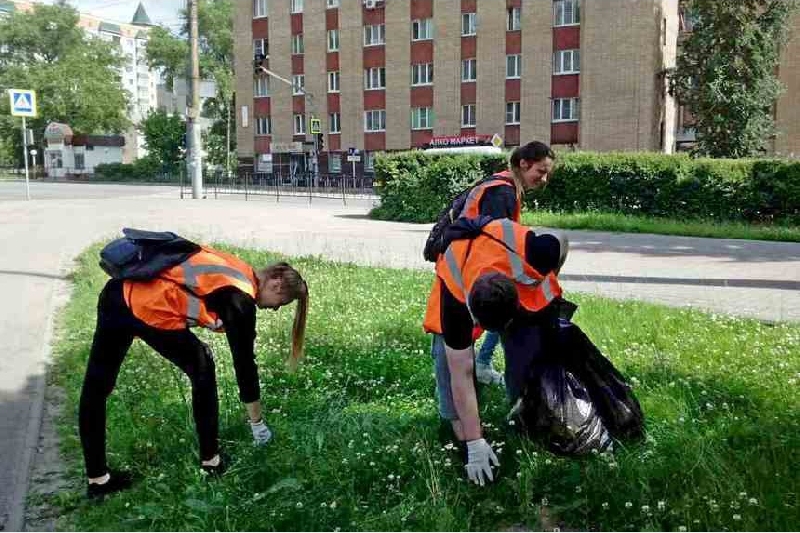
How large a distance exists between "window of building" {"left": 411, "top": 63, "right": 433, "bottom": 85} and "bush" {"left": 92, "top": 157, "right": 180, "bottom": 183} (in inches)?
883

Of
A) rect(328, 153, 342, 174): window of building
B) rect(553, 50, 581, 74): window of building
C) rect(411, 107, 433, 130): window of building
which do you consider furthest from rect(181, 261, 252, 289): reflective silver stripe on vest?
rect(328, 153, 342, 174): window of building

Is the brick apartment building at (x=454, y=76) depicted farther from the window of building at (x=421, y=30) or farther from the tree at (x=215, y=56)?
the tree at (x=215, y=56)

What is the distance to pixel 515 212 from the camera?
432 centimetres

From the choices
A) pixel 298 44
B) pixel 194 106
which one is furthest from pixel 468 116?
pixel 194 106

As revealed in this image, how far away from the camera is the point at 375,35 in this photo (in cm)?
4838

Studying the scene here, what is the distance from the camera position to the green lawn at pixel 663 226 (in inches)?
600

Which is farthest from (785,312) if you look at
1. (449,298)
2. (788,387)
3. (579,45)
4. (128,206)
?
(579,45)

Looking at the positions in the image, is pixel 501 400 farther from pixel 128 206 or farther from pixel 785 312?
pixel 128 206

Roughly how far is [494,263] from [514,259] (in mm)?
100

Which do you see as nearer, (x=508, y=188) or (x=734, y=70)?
(x=508, y=188)

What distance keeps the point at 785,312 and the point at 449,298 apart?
563 centimetres

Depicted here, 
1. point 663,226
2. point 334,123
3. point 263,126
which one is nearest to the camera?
point 663,226

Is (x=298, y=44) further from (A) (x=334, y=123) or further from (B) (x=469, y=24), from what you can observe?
(B) (x=469, y=24)

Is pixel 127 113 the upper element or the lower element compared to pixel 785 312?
upper
